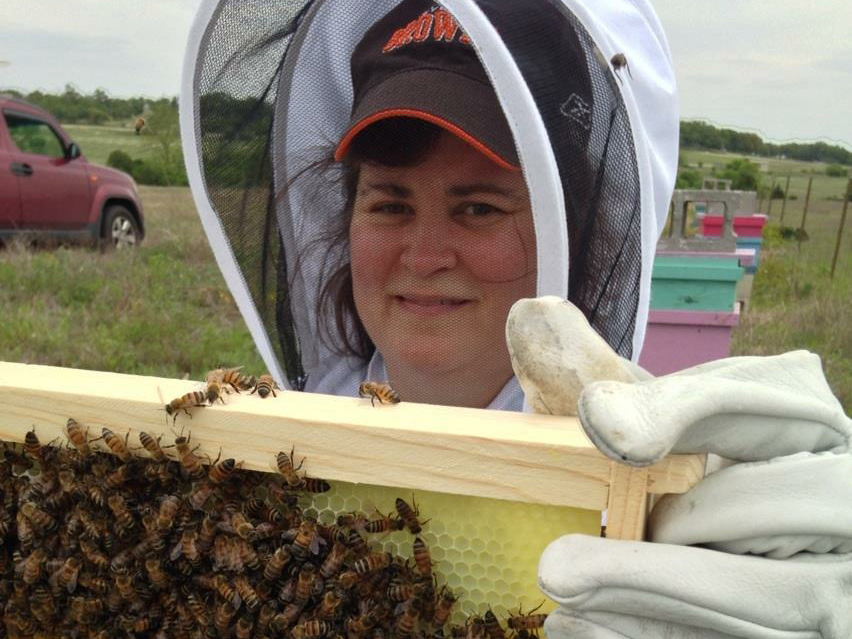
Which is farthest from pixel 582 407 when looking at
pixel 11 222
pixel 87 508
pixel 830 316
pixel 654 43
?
pixel 11 222

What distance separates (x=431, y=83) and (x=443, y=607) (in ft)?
3.61

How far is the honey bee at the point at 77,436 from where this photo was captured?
1265mm

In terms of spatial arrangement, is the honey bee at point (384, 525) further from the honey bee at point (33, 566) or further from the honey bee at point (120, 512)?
the honey bee at point (33, 566)

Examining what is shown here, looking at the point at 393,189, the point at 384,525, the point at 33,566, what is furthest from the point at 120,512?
the point at 393,189

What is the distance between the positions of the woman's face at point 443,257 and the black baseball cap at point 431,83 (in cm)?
11

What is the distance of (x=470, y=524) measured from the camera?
1.16m

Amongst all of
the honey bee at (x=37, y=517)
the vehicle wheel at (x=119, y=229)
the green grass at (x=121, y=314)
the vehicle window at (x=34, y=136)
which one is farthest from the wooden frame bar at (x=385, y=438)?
the vehicle wheel at (x=119, y=229)

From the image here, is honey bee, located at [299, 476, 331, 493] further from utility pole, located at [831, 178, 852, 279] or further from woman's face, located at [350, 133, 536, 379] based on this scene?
utility pole, located at [831, 178, 852, 279]

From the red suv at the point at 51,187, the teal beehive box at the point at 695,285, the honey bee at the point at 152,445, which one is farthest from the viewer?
the red suv at the point at 51,187

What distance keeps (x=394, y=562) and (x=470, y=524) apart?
0.41 feet

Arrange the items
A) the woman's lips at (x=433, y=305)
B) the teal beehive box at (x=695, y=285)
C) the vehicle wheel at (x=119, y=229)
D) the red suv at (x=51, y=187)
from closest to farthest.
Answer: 1. the woman's lips at (x=433, y=305)
2. the teal beehive box at (x=695, y=285)
3. the red suv at (x=51, y=187)
4. the vehicle wheel at (x=119, y=229)

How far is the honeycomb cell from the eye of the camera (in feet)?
3.69

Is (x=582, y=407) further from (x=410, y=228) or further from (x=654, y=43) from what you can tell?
(x=654, y=43)

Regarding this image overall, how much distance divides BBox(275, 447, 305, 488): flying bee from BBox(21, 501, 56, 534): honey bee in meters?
0.44
